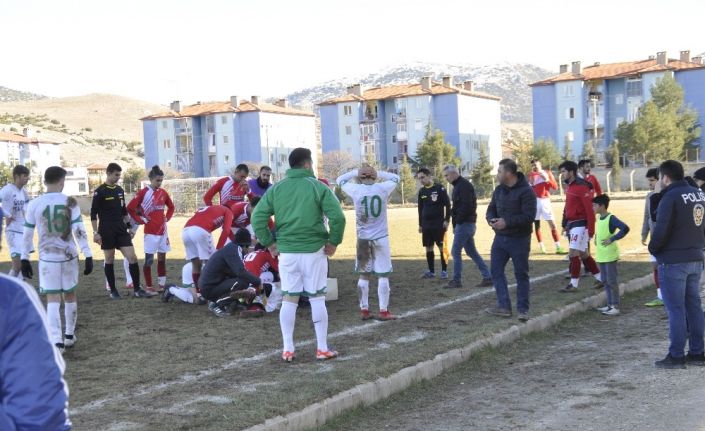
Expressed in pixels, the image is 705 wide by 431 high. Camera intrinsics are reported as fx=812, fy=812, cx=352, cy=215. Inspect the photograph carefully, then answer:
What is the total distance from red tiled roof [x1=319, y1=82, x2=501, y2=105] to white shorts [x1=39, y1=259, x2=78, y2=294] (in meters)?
92.4

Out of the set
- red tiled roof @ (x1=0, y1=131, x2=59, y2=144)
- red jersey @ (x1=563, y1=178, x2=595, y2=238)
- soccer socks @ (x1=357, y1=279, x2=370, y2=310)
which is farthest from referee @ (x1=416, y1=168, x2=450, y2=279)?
red tiled roof @ (x1=0, y1=131, x2=59, y2=144)

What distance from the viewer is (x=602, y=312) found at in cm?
1131

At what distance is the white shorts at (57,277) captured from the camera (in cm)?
883

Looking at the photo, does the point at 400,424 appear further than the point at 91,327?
No

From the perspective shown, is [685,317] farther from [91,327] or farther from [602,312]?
[91,327]

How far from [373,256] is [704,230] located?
13.7 ft

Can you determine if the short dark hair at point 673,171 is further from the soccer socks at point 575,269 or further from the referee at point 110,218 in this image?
the referee at point 110,218

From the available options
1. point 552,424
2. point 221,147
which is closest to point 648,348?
point 552,424

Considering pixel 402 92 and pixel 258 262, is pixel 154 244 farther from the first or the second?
pixel 402 92

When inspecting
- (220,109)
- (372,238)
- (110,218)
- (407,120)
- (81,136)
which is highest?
(81,136)

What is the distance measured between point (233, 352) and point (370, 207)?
288 centimetres

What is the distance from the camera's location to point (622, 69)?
9288 centimetres

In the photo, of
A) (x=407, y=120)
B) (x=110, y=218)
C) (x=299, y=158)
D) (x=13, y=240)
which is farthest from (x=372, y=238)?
(x=407, y=120)

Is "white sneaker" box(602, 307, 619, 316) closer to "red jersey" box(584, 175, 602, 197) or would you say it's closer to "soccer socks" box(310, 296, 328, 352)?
"red jersey" box(584, 175, 602, 197)
